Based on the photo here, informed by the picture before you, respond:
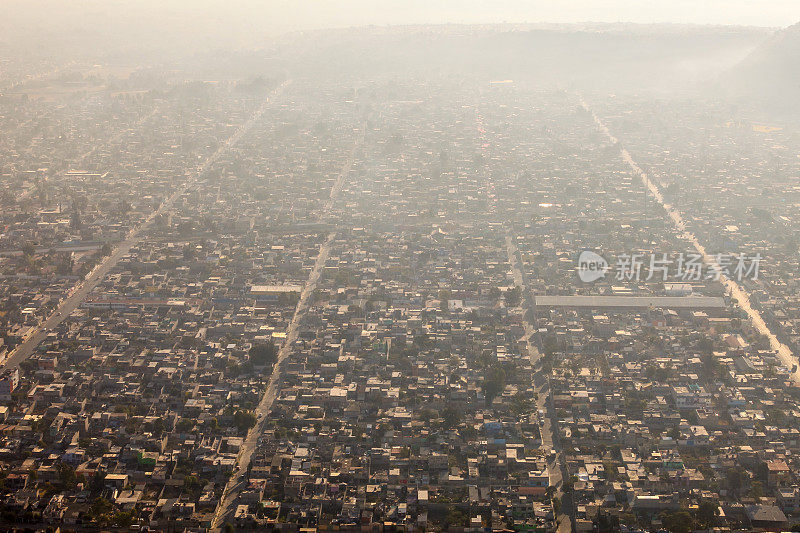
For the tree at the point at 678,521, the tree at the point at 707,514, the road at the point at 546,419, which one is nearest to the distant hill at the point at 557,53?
the road at the point at 546,419

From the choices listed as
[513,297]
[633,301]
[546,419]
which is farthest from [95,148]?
[546,419]

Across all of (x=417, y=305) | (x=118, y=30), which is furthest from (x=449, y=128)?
(x=118, y=30)

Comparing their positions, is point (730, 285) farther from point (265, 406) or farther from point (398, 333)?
point (265, 406)

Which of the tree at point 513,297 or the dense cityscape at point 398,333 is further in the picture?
the tree at point 513,297

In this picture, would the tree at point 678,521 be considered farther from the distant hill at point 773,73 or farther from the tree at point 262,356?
the distant hill at point 773,73

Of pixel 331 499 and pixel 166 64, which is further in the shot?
pixel 166 64

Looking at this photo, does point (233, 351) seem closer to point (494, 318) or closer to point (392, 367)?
point (392, 367)
